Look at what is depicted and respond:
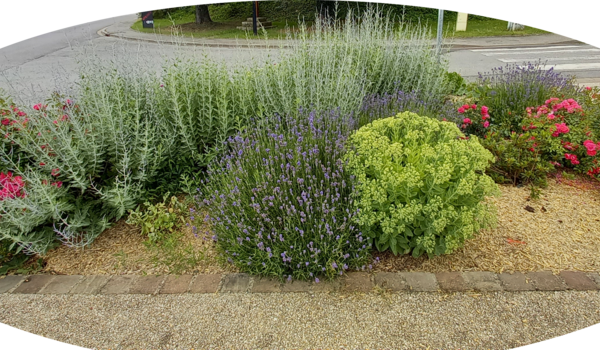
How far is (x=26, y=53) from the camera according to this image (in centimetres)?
1320

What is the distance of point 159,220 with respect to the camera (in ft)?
11.5

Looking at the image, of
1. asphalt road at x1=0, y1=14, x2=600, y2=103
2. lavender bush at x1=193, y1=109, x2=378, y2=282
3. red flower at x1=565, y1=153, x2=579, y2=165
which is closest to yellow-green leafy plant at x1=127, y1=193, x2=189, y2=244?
lavender bush at x1=193, y1=109, x2=378, y2=282

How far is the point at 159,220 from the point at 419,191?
2.14m

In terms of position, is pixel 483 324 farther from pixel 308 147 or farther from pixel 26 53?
pixel 26 53

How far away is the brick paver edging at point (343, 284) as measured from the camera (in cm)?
285

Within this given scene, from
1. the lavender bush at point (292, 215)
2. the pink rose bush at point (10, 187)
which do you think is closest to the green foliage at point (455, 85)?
the lavender bush at point (292, 215)

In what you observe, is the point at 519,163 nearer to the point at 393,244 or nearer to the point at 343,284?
the point at 393,244

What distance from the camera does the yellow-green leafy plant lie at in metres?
3.48

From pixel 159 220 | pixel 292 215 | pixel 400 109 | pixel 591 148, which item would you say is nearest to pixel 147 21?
pixel 159 220

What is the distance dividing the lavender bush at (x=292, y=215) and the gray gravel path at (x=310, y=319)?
0.25 m

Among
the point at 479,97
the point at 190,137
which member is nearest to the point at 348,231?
the point at 190,137

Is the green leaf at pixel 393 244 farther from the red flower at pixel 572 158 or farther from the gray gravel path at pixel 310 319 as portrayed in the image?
the red flower at pixel 572 158

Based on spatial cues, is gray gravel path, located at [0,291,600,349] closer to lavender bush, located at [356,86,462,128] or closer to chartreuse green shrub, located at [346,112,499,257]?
chartreuse green shrub, located at [346,112,499,257]

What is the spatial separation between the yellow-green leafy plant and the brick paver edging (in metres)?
0.45
